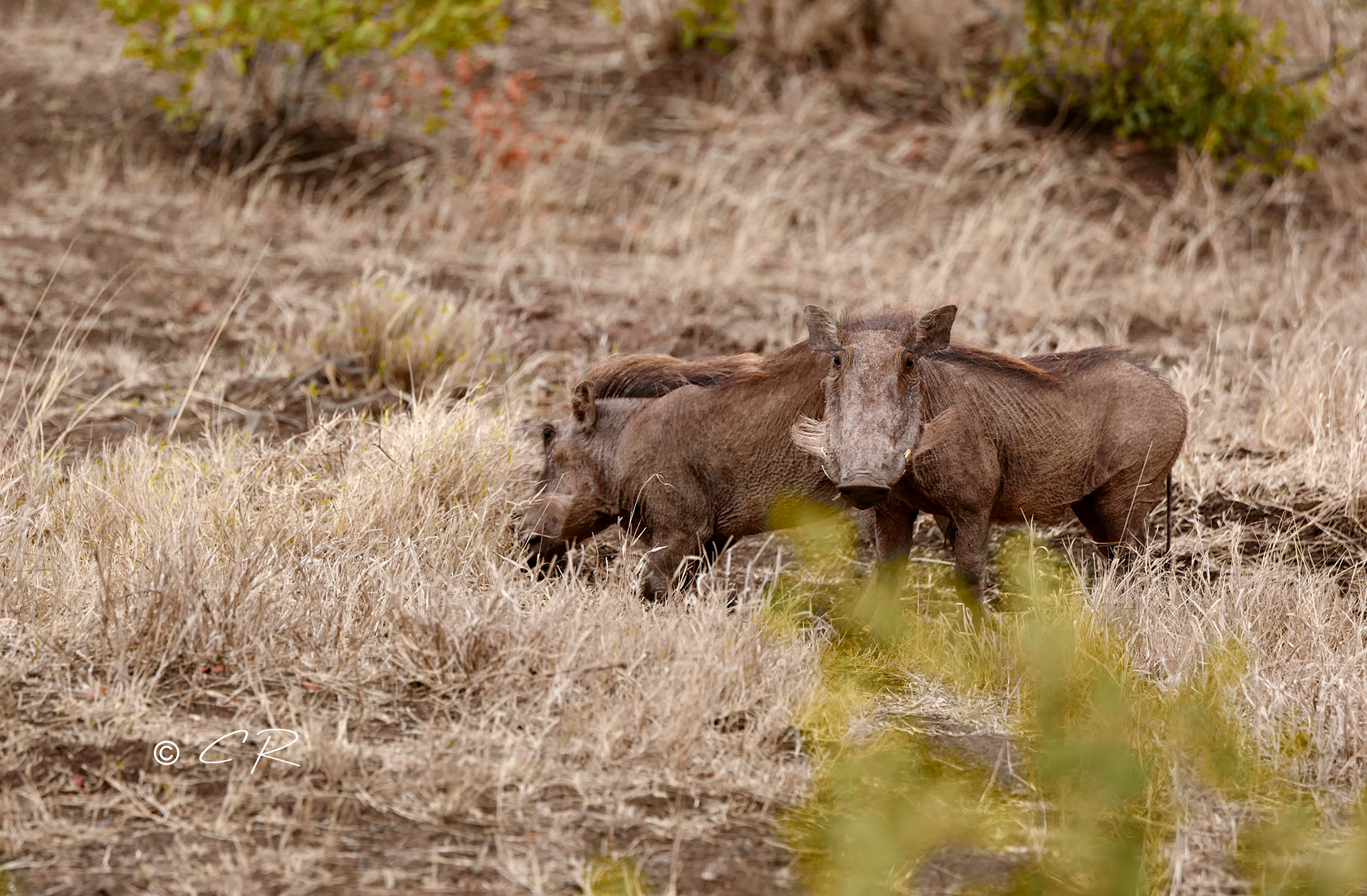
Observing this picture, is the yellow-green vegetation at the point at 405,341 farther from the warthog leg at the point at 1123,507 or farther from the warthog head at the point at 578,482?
the warthog leg at the point at 1123,507

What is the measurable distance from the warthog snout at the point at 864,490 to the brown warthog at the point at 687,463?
57 centimetres

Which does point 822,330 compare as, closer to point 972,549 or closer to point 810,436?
point 810,436

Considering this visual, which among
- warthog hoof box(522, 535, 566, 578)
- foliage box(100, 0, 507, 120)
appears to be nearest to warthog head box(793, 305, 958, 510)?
warthog hoof box(522, 535, 566, 578)

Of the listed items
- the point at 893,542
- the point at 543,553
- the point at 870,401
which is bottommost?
the point at 543,553

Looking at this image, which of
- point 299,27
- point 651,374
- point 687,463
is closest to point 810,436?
point 687,463

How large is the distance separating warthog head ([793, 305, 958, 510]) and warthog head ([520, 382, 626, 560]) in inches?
30.4

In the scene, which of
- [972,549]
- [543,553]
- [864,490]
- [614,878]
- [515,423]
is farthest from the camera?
[515,423]

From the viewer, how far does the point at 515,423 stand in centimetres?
541

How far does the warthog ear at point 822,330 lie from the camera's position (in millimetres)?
4188

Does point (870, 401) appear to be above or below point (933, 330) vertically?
below

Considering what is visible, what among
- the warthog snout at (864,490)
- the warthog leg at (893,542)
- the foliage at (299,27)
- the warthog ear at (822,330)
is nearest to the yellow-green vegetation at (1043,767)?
the warthog leg at (893,542)

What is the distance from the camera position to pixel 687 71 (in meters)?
10.9

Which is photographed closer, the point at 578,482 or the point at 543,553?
the point at 578,482

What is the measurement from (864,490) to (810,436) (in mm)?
303
